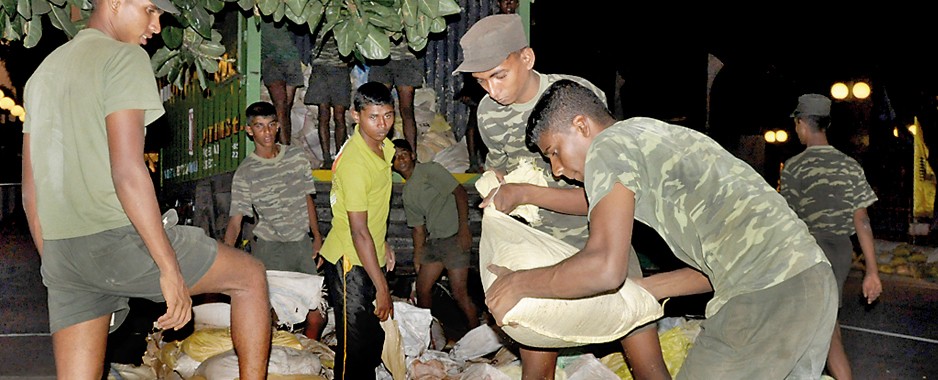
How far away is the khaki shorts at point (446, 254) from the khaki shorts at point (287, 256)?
4.20 feet

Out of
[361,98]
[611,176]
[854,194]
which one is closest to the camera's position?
[611,176]

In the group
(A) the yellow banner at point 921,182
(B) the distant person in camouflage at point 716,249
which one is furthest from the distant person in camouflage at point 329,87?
(A) the yellow banner at point 921,182

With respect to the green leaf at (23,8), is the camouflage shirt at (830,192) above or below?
below

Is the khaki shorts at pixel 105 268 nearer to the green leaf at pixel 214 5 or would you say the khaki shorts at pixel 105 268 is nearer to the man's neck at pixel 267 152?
the green leaf at pixel 214 5

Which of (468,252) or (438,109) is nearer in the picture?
(468,252)

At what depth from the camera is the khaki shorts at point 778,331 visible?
2545mm

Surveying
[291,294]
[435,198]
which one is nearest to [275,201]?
[291,294]

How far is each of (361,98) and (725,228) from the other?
107 inches

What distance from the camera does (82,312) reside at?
3262 mm

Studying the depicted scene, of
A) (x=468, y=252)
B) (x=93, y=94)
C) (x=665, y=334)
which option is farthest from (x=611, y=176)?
(x=468, y=252)

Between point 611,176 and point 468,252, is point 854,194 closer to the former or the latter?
point 468,252

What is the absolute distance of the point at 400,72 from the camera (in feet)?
28.4

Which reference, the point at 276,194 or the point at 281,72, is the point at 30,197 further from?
the point at 281,72

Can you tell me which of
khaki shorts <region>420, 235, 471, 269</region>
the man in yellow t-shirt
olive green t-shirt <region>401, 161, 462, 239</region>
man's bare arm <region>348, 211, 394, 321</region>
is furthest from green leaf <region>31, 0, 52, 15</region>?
khaki shorts <region>420, 235, 471, 269</region>
